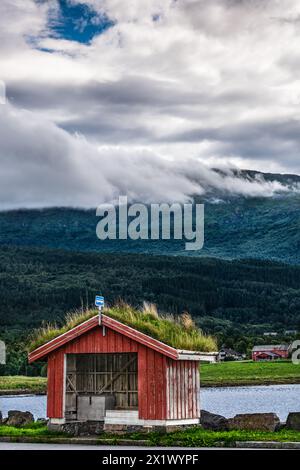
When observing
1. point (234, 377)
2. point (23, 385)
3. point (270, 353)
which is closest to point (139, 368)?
point (23, 385)

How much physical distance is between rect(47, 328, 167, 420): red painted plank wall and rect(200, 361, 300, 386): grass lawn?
9968 cm

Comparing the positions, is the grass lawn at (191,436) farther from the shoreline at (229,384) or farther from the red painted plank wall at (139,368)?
the shoreline at (229,384)

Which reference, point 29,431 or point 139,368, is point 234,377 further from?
point 139,368

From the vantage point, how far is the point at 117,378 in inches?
1566

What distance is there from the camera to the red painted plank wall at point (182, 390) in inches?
1423

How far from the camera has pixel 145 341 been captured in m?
36.1

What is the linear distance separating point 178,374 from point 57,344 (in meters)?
5.09

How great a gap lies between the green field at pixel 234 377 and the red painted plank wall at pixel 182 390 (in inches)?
3723

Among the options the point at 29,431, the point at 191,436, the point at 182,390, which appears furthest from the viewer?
the point at 29,431

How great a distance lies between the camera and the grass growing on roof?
36.9m

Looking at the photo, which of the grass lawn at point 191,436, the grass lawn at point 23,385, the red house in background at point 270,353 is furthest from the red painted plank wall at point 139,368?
the red house in background at point 270,353

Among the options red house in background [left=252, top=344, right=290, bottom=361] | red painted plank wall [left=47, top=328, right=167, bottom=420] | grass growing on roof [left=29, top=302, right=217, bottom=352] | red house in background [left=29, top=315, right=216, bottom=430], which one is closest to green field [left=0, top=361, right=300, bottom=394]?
red house in background [left=252, top=344, right=290, bottom=361]

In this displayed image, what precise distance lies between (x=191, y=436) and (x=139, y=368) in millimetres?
3603
